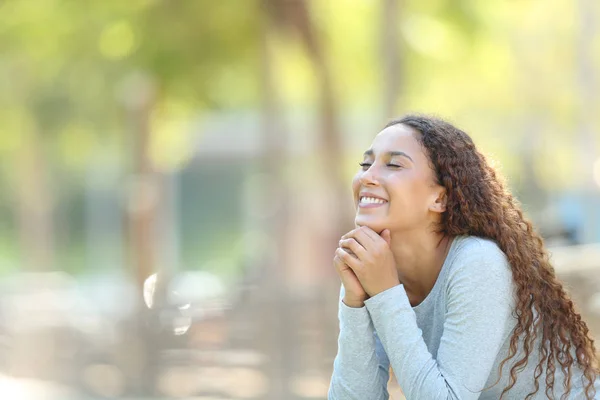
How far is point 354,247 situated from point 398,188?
0.17 metres

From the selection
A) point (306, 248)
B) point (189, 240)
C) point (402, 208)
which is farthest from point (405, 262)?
point (189, 240)

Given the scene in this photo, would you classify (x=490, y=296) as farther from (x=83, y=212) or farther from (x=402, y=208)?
(x=83, y=212)

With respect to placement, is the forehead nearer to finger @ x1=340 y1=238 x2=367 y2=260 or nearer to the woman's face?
the woman's face

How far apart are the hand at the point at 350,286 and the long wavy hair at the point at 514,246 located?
0.27m

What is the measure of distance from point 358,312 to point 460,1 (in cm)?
966

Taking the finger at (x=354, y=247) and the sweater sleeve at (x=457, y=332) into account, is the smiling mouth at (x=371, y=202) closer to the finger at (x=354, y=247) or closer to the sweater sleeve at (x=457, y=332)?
the finger at (x=354, y=247)

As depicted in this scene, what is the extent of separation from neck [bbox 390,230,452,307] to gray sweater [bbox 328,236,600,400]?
6 cm

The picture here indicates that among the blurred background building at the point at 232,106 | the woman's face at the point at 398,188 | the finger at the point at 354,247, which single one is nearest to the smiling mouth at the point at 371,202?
the woman's face at the point at 398,188

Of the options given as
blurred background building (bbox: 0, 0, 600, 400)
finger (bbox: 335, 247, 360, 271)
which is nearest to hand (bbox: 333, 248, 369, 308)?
finger (bbox: 335, 247, 360, 271)

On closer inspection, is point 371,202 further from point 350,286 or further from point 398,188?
point 350,286

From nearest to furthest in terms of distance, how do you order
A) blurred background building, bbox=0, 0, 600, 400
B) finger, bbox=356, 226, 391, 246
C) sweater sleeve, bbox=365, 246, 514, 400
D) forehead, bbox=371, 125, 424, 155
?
1. sweater sleeve, bbox=365, 246, 514, 400
2. finger, bbox=356, 226, 391, 246
3. forehead, bbox=371, 125, 424, 155
4. blurred background building, bbox=0, 0, 600, 400

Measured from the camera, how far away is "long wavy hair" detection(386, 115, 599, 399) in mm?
2348

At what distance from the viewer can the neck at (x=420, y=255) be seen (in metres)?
2.46

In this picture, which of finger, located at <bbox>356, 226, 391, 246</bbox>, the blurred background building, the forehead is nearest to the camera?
finger, located at <bbox>356, 226, 391, 246</bbox>
